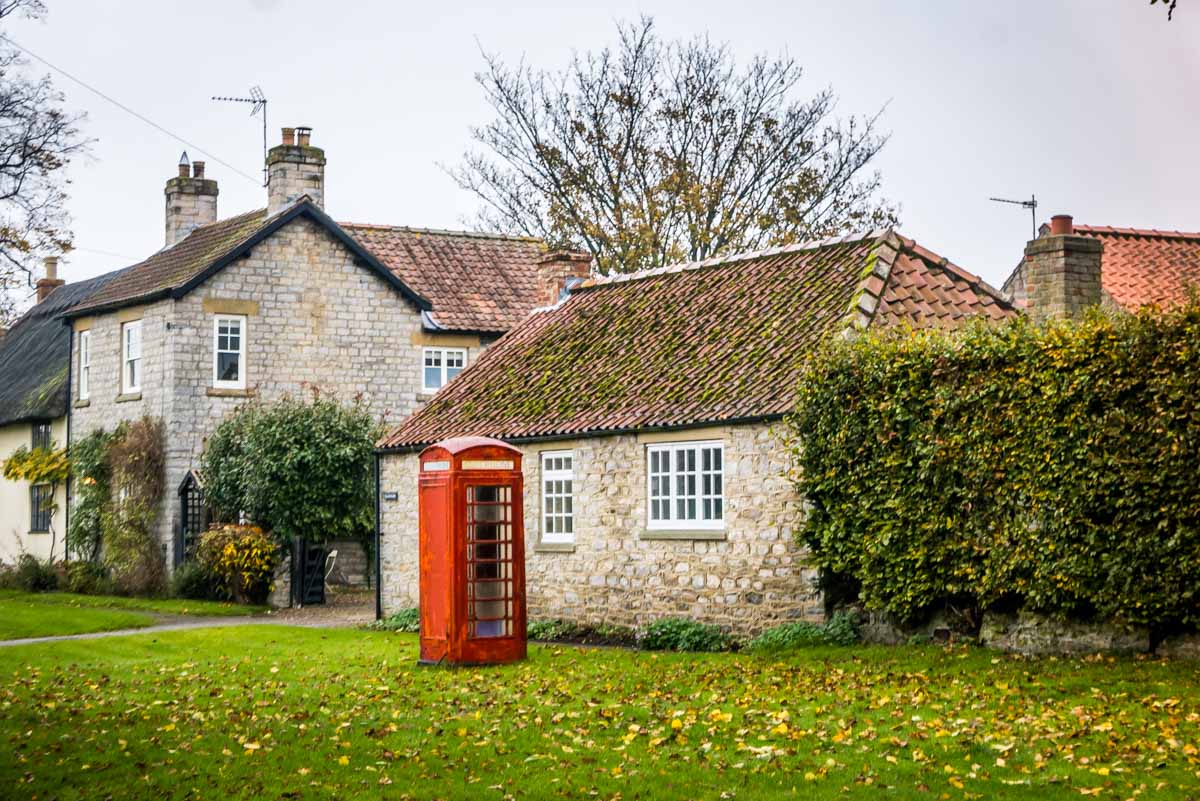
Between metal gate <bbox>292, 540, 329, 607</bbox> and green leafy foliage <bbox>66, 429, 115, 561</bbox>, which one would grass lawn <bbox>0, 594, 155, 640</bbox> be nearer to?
metal gate <bbox>292, 540, 329, 607</bbox>

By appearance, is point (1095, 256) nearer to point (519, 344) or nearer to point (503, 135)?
point (519, 344)

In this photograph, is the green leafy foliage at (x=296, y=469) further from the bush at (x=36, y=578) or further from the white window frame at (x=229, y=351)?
the bush at (x=36, y=578)

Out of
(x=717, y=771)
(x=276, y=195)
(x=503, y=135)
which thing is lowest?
(x=717, y=771)

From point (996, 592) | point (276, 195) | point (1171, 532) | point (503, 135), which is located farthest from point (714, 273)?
point (503, 135)

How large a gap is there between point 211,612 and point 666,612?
10.7 metres

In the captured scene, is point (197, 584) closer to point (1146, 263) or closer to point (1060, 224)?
point (1060, 224)

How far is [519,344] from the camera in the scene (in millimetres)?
26922

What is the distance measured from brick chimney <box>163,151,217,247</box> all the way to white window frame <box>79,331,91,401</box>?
304 cm

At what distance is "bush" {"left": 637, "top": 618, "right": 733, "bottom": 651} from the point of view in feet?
63.0

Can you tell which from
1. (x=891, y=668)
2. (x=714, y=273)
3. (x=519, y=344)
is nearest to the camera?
(x=891, y=668)

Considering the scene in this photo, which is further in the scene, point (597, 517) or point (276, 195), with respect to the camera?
point (276, 195)

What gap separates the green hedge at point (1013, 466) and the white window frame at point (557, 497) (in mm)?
4612

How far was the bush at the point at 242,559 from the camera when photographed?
2923cm

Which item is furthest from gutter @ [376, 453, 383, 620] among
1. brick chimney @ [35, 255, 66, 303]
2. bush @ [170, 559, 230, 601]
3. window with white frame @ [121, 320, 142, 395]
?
brick chimney @ [35, 255, 66, 303]
